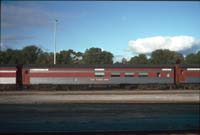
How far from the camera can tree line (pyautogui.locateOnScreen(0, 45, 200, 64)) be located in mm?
90188

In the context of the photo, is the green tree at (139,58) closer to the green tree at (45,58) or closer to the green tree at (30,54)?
the green tree at (45,58)

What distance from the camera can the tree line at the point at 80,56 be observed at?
90.2 m

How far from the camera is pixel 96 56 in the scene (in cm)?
11794

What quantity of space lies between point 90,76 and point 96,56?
261ft

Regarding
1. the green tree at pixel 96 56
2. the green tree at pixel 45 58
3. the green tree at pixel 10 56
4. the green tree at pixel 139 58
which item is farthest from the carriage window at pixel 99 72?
the green tree at pixel 96 56

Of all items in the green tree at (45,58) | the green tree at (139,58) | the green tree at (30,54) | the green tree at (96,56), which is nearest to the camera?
the green tree at (30,54)

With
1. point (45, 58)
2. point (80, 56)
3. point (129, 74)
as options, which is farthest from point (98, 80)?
point (80, 56)

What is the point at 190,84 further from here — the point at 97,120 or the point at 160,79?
the point at 97,120

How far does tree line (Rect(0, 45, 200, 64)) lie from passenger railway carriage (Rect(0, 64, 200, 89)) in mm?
40008

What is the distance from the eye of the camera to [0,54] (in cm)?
8812

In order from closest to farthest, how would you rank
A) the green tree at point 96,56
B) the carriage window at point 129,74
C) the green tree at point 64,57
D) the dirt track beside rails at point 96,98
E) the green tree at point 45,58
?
the dirt track beside rails at point 96,98
the carriage window at point 129,74
the green tree at point 45,58
the green tree at point 64,57
the green tree at point 96,56

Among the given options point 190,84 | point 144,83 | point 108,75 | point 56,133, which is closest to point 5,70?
point 108,75

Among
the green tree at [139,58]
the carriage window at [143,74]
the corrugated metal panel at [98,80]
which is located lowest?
the corrugated metal panel at [98,80]

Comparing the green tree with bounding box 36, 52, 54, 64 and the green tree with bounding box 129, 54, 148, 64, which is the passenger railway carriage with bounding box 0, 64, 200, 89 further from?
the green tree with bounding box 129, 54, 148, 64
